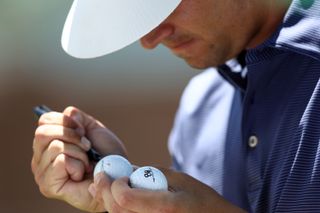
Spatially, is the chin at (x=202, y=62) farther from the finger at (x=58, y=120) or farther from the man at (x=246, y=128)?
the finger at (x=58, y=120)

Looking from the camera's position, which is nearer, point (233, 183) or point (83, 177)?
point (83, 177)

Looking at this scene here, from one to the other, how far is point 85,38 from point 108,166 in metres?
0.37

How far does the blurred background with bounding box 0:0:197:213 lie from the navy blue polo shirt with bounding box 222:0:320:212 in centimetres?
250

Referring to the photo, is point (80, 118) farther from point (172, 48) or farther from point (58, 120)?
point (172, 48)

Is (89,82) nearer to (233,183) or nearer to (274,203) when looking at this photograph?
(233,183)

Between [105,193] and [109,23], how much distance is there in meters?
0.44

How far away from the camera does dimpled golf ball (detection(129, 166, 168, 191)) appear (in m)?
1.41

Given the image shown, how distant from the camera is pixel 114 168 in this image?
149 cm

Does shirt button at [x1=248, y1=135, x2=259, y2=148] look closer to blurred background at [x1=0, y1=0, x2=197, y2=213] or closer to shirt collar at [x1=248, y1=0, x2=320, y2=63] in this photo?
shirt collar at [x1=248, y1=0, x2=320, y2=63]

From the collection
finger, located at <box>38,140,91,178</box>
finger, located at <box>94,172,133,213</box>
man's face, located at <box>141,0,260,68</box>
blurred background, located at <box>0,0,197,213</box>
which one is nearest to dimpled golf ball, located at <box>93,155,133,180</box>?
finger, located at <box>94,172,133,213</box>

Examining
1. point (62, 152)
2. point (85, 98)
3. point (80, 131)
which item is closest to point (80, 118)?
point (80, 131)

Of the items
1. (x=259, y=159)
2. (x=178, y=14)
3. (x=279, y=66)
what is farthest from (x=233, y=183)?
(x=178, y=14)

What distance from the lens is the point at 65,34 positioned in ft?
5.99

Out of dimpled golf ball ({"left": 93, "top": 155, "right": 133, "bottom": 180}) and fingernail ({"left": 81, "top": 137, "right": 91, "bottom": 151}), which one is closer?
dimpled golf ball ({"left": 93, "top": 155, "right": 133, "bottom": 180})
